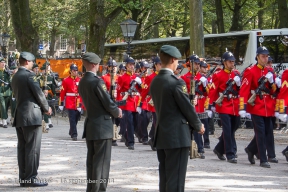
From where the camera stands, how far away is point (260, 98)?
36.8 feet

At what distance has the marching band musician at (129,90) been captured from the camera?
14367 mm

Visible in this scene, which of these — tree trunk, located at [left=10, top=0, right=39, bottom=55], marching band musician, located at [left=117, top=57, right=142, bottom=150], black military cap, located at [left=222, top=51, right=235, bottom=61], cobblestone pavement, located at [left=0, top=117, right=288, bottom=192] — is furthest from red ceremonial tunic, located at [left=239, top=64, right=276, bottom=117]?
tree trunk, located at [left=10, top=0, right=39, bottom=55]

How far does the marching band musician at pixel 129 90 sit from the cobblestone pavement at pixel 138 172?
1.73 feet

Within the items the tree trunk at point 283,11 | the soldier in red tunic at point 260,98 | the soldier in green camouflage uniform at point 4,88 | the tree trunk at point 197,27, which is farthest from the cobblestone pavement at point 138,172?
the tree trunk at point 283,11

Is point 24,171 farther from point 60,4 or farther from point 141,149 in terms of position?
point 60,4

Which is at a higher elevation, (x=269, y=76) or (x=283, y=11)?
(x=283, y=11)

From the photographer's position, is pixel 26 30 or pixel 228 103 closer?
pixel 228 103

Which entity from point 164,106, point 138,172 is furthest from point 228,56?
point 164,106

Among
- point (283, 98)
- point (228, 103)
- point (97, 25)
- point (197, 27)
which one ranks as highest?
point (97, 25)

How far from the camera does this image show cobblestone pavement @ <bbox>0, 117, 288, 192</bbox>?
9.19m

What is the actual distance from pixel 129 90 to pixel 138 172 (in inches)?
172

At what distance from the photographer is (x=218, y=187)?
909 cm

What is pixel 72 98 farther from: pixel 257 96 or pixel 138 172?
A: pixel 257 96

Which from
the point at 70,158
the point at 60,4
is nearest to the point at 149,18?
the point at 60,4
